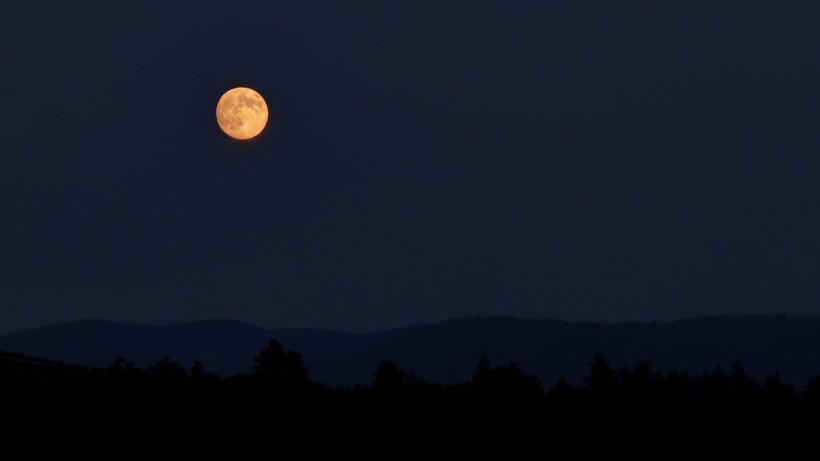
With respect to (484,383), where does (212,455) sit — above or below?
below

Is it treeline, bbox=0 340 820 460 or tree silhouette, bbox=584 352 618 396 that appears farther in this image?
tree silhouette, bbox=584 352 618 396

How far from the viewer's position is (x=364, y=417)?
64688mm

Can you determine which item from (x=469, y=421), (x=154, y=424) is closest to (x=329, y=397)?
(x=469, y=421)

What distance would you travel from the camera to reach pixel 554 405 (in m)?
74.2

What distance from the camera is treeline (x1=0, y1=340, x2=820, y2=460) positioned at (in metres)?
55.8

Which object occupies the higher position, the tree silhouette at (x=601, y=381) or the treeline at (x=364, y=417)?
the tree silhouette at (x=601, y=381)

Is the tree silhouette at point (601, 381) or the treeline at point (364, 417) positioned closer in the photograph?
the treeline at point (364, 417)

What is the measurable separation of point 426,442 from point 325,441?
5.77 metres

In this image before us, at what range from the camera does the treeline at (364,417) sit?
55781 millimetres

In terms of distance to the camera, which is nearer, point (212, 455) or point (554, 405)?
point (212, 455)

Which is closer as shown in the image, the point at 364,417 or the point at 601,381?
the point at 364,417

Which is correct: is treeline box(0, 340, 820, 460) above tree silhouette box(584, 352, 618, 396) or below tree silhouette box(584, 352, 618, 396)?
below

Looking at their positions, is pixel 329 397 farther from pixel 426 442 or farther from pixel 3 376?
pixel 3 376

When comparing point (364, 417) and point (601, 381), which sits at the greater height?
point (601, 381)
